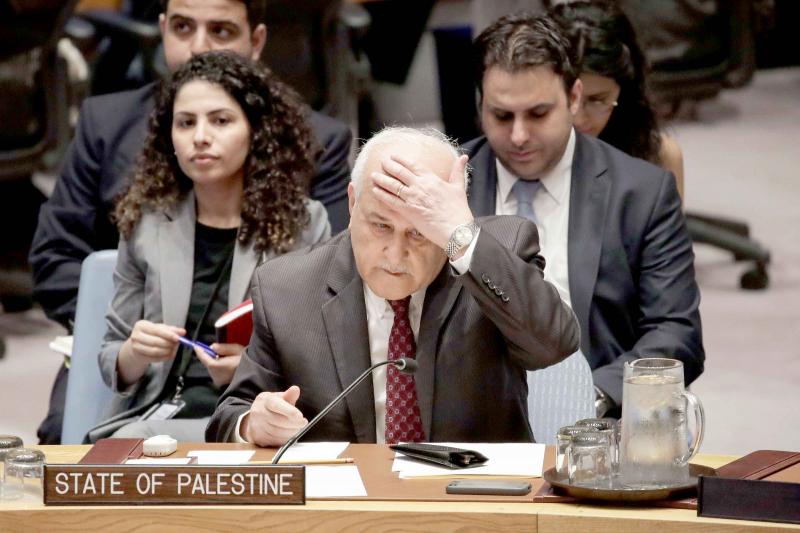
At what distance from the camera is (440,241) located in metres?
2.56

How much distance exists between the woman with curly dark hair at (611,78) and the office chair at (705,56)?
1.91m

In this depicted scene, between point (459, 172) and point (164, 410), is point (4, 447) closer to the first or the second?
point (459, 172)

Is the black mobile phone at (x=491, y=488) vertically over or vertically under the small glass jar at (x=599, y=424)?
under

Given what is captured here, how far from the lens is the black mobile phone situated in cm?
225

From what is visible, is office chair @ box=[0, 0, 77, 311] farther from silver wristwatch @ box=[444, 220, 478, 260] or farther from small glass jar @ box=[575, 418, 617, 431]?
small glass jar @ box=[575, 418, 617, 431]

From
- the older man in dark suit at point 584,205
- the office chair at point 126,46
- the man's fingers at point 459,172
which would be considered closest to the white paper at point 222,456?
the man's fingers at point 459,172

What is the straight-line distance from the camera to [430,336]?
8.89 ft

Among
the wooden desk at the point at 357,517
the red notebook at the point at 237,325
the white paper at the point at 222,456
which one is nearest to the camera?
the wooden desk at the point at 357,517

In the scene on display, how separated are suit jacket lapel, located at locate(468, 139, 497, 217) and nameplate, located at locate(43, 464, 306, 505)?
1.51 meters

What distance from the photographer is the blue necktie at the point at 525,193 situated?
142 inches

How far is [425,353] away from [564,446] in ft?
1.52

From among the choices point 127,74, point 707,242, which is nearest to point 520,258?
point 707,242

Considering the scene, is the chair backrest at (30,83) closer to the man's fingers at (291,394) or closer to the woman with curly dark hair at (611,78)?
the woman with curly dark hair at (611,78)

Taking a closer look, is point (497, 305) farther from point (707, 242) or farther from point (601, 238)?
point (707, 242)
